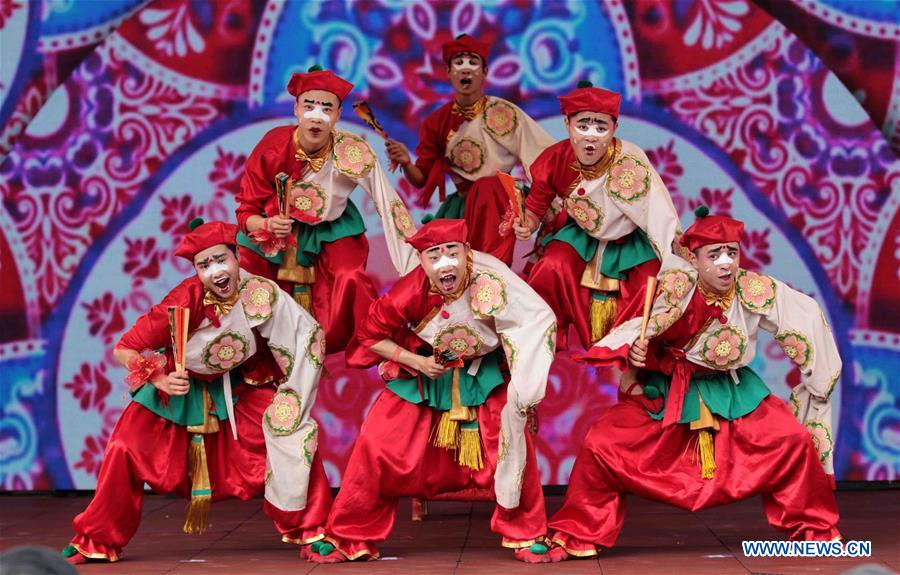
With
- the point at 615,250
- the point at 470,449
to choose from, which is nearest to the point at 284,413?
the point at 470,449

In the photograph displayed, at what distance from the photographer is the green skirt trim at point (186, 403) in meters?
5.12

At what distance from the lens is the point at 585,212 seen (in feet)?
17.7

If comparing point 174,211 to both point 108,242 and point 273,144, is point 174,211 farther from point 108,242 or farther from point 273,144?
point 273,144

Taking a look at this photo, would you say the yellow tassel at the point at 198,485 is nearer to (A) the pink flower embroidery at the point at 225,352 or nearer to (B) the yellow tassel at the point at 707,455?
(A) the pink flower embroidery at the point at 225,352

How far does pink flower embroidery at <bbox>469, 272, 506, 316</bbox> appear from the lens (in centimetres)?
500

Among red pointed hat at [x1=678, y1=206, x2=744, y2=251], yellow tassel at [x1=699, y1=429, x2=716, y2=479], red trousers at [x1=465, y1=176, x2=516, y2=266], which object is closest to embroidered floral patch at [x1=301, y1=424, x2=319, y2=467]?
red trousers at [x1=465, y1=176, x2=516, y2=266]

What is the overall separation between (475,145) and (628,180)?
2.42 feet

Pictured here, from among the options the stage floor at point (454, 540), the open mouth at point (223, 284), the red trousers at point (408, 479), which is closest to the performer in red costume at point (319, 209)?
the open mouth at point (223, 284)

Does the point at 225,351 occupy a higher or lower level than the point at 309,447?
higher

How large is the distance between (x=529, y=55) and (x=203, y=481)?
2.33 m

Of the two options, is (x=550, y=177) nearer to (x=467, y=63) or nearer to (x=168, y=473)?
(x=467, y=63)

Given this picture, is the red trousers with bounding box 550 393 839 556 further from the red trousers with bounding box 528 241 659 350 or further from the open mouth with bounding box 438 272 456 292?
the open mouth with bounding box 438 272 456 292

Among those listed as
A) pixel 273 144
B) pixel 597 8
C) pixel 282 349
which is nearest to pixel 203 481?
pixel 282 349

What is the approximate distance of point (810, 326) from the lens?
5.10 m
